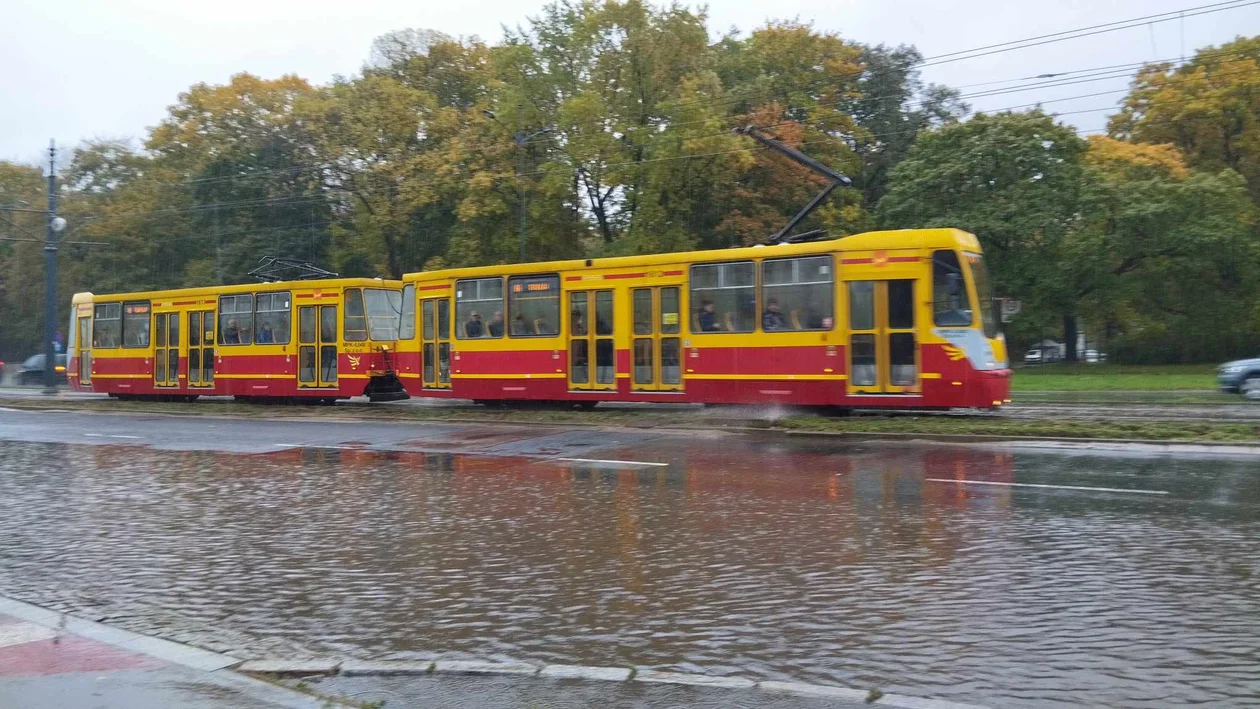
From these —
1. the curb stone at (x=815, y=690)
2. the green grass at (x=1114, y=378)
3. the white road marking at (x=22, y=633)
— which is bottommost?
the white road marking at (x=22, y=633)

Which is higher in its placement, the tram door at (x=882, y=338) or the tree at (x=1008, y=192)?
the tree at (x=1008, y=192)

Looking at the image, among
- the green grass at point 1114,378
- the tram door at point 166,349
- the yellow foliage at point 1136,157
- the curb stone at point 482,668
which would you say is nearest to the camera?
the curb stone at point 482,668

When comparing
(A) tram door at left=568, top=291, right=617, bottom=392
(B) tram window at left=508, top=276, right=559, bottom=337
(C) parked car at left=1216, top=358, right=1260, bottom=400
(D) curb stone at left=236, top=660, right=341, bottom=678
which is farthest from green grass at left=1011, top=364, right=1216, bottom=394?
(D) curb stone at left=236, top=660, right=341, bottom=678

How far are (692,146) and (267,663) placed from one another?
32.8 meters

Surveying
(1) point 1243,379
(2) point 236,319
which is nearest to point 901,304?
(1) point 1243,379

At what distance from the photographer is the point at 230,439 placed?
1978 centimetres

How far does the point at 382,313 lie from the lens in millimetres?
28109

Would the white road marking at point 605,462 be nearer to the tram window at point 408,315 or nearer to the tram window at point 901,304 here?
the tram window at point 901,304

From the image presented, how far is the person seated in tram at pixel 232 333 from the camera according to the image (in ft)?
98.2

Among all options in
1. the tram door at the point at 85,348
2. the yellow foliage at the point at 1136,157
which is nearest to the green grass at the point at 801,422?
the tram door at the point at 85,348

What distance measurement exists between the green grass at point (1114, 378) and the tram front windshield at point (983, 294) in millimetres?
11339

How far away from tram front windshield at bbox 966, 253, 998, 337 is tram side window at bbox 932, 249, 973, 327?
0.98ft

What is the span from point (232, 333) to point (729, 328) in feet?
53.1

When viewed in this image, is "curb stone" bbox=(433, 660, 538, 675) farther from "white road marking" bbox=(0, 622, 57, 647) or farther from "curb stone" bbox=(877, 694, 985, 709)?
"white road marking" bbox=(0, 622, 57, 647)
